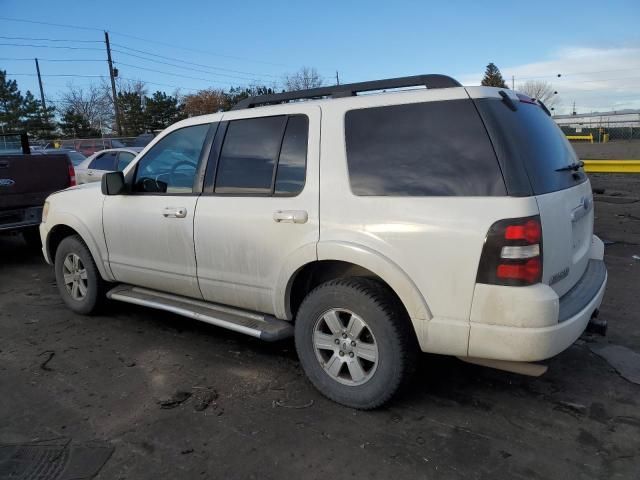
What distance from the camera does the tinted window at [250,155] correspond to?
3.61m

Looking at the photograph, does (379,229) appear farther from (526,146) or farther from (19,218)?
(19,218)

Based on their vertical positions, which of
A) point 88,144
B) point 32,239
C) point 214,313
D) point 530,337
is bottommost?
point 32,239

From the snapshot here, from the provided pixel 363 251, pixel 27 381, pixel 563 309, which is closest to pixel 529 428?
pixel 563 309

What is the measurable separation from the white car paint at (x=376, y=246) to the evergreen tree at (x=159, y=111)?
52.9 meters

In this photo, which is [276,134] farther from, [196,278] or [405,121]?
[196,278]

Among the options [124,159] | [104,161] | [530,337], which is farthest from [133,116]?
[530,337]

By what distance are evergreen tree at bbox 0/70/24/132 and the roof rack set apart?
58.9 m

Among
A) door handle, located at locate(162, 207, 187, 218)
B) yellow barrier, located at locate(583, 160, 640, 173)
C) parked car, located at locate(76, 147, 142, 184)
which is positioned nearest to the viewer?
door handle, located at locate(162, 207, 187, 218)

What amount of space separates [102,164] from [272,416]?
9.91 metres

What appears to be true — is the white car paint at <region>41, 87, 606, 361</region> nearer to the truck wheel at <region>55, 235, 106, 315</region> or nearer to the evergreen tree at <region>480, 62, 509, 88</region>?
the truck wheel at <region>55, 235, 106, 315</region>

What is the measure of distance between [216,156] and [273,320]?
132cm

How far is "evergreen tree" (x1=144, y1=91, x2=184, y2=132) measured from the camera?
5362cm

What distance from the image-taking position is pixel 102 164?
11547mm

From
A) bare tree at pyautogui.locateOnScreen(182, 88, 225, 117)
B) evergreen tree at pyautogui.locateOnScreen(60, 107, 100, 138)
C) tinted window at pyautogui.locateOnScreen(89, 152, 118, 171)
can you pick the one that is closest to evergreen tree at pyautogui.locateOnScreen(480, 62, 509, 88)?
bare tree at pyautogui.locateOnScreen(182, 88, 225, 117)
